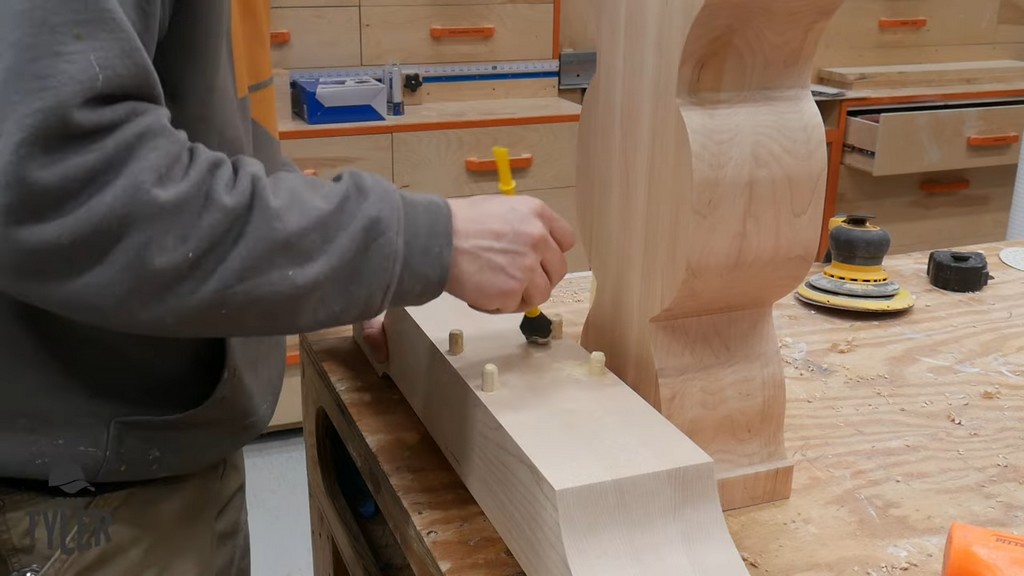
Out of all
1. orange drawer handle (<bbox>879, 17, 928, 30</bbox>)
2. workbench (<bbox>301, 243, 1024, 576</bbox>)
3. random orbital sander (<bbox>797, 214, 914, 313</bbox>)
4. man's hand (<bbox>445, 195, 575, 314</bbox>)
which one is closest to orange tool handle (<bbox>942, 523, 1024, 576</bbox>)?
workbench (<bbox>301, 243, 1024, 576</bbox>)

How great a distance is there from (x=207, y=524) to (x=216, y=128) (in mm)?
356

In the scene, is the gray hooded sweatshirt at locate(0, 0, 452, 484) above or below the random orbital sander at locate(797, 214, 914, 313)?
above

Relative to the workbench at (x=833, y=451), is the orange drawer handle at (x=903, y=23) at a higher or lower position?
higher

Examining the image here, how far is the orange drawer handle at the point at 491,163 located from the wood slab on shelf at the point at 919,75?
3.94 ft

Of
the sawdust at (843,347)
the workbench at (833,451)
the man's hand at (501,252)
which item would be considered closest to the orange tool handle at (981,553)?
the workbench at (833,451)

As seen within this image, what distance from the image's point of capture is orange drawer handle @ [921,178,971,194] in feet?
10.5

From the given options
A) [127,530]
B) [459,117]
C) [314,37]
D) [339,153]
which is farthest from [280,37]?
[127,530]

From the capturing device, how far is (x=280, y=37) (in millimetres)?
2531

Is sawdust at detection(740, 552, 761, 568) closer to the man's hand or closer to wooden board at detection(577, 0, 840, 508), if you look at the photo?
wooden board at detection(577, 0, 840, 508)

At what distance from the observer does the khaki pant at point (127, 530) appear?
0.74m

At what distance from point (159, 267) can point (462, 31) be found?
2.27m

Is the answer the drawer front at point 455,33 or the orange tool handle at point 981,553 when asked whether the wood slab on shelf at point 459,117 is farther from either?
the orange tool handle at point 981,553

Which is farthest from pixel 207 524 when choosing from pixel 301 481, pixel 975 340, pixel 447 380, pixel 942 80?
pixel 942 80

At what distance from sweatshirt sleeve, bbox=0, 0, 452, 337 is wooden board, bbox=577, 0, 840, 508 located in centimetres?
21
